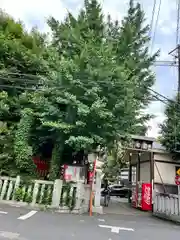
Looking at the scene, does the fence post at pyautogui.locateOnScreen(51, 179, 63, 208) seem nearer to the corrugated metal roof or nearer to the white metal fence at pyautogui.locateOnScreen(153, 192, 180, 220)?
the white metal fence at pyautogui.locateOnScreen(153, 192, 180, 220)

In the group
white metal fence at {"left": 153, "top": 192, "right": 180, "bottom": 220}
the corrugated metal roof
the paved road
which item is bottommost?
the paved road

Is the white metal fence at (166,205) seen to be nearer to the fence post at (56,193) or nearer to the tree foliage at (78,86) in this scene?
the tree foliage at (78,86)

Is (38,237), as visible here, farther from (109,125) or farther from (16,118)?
(16,118)

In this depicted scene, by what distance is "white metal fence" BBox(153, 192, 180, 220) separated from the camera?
8802 mm

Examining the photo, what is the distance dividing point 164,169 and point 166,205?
3.42 m

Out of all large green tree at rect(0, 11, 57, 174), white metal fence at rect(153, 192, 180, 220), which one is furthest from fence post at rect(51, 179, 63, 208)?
white metal fence at rect(153, 192, 180, 220)

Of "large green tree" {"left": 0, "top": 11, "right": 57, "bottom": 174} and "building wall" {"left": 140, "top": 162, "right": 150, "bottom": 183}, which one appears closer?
"large green tree" {"left": 0, "top": 11, "right": 57, "bottom": 174}

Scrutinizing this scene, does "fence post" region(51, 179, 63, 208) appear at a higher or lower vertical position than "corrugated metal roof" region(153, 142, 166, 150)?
lower

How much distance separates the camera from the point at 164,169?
12844mm

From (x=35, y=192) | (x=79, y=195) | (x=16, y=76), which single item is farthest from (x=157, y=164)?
(x=16, y=76)

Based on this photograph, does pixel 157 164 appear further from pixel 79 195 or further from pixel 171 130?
pixel 79 195

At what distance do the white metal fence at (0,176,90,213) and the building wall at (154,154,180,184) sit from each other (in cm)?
571

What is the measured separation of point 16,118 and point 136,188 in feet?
23.1

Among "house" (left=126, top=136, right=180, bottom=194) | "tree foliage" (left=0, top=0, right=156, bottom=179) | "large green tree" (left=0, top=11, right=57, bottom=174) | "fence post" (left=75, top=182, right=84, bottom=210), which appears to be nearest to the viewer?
"fence post" (left=75, top=182, right=84, bottom=210)
